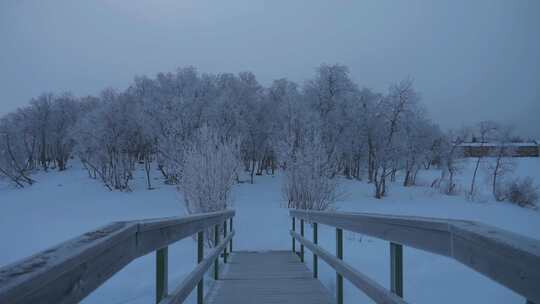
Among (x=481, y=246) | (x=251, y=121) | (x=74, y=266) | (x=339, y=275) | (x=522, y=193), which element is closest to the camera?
(x=74, y=266)

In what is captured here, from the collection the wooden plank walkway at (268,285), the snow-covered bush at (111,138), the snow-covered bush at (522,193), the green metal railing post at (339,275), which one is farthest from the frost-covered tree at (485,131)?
the green metal railing post at (339,275)

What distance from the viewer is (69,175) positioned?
41656 millimetres

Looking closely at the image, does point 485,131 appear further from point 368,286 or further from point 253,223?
point 368,286

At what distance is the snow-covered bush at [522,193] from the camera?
26.2 meters

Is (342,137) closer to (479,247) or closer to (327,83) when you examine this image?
(327,83)

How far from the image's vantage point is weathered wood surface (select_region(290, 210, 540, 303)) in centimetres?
112

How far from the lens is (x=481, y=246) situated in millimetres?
1384

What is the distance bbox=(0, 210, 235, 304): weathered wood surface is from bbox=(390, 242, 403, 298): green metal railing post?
1371mm

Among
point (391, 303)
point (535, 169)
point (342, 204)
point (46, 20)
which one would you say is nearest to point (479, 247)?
point (391, 303)

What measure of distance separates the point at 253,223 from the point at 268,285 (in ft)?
42.0

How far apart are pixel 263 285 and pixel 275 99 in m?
32.5

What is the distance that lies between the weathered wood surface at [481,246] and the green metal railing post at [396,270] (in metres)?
0.06

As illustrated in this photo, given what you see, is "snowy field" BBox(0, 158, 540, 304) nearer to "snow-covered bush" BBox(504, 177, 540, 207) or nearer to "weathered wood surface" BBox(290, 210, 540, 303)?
"snow-covered bush" BBox(504, 177, 540, 207)

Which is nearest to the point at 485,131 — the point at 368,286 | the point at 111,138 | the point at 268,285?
the point at 111,138
